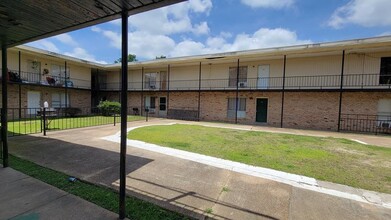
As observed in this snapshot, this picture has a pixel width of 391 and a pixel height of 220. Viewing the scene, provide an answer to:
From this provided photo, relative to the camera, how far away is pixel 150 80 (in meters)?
23.2

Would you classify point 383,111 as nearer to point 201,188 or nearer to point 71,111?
point 201,188

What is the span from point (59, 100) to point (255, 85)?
1934 cm

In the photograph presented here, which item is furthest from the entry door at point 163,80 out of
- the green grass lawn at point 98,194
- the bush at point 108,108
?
the green grass lawn at point 98,194

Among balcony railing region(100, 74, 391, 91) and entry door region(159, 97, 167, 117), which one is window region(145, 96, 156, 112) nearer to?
entry door region(159, 97, 167, 117)

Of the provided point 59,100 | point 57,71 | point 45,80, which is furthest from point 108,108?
point 57,71

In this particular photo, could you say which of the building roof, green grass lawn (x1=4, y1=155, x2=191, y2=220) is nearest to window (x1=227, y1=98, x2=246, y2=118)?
the building roof

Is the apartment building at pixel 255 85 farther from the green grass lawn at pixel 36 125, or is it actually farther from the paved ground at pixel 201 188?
the paved ground at pixel 201 188

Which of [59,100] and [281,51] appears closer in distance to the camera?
[281,51]

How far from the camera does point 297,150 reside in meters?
7.23

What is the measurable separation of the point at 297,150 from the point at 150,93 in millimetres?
18080

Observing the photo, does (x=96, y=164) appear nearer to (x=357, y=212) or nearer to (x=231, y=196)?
(x=231, y=196)

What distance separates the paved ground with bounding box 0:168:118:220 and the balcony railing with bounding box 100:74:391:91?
15499 mm

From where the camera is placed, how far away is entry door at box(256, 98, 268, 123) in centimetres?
1711

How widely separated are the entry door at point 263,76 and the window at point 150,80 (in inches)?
465
